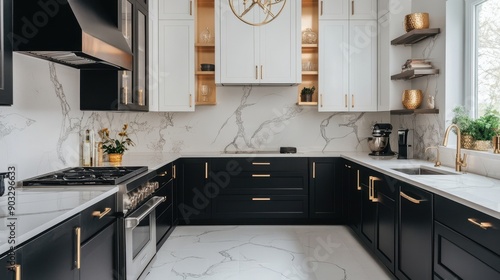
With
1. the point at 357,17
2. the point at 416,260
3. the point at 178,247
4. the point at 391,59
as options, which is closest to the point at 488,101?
the point at 391,59

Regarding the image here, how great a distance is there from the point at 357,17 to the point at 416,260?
2909 mm

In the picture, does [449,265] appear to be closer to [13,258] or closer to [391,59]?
[13,258]

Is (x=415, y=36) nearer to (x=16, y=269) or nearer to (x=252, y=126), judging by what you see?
(x=252, y=126)

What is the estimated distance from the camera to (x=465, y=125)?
3.31 meters

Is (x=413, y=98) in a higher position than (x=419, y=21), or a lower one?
lower

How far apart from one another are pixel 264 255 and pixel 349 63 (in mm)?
2307

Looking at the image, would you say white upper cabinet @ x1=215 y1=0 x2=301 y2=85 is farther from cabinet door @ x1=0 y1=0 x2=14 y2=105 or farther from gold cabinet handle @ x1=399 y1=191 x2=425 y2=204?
cabinet door @ x1=0 y1=0 x2=14 y2=105

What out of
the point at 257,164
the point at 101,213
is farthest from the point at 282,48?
the point at 101,213

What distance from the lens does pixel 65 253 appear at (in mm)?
1807

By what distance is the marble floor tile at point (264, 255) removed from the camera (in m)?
3.22

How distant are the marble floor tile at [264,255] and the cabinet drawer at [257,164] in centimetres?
64

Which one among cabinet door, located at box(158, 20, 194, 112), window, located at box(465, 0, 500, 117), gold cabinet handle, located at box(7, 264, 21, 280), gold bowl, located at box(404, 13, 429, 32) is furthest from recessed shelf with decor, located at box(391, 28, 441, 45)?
gold cabinet handle, located at box(7, 264, 21, 280)

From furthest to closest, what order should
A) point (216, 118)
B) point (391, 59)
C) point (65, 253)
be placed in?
1. point (216, 118)
2. point (391, 59)
3. point (65, 253)

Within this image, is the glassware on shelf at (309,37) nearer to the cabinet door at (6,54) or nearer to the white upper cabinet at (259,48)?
the white upper cabinet at (259,48)
